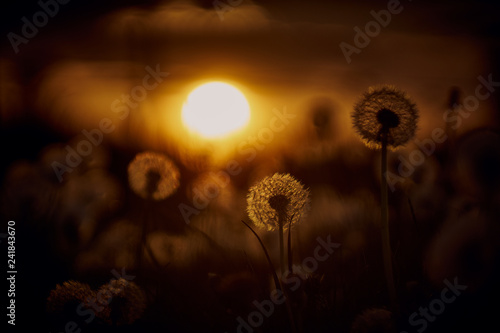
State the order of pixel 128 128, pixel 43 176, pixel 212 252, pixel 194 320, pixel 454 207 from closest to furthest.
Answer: pixel 194 320 < pixel 454 207 < pixel 212 252 < pixel 43 176 < pixel 128 128

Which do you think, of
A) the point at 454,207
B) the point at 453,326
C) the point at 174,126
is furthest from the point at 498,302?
the point at 174,126

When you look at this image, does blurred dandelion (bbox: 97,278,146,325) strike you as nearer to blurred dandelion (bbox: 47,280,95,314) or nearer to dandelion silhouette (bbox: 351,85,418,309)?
blurred dandelion (bbox: 47,280,95,314)

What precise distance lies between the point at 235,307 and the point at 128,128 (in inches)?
81.3

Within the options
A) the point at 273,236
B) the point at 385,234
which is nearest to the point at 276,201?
the point at 385,234

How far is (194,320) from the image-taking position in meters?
1.92

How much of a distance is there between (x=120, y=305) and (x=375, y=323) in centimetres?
100

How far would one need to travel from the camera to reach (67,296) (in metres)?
1.77

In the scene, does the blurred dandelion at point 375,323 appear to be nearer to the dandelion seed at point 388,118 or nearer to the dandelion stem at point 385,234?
the dandelion stem at point 385,234

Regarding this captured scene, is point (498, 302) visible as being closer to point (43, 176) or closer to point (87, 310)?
point (87, 310)

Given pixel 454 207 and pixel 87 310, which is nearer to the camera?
pixel 87 310

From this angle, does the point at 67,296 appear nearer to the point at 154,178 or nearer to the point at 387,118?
the point at 154,178

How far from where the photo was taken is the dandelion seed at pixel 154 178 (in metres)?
2.76

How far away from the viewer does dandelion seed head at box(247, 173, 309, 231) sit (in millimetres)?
1782

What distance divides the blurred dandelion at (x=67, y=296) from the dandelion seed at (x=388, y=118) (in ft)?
4.24
